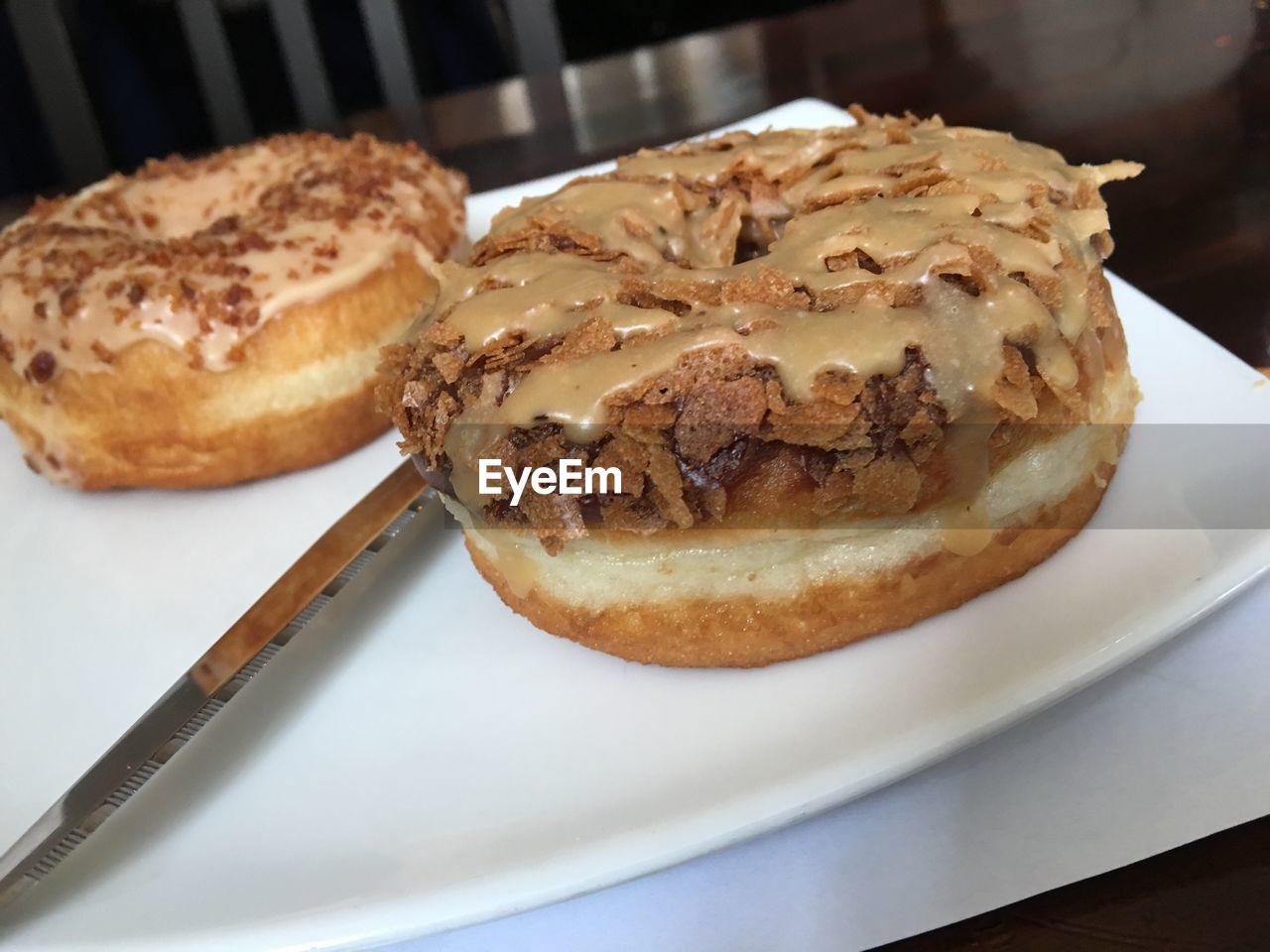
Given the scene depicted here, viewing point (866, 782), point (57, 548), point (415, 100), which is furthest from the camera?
point (415, 100)

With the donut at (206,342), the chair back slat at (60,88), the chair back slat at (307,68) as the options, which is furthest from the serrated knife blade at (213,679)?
the chair back slat at (60,88)

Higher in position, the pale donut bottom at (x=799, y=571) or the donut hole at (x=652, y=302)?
the donut hole at (x=652, y=302)

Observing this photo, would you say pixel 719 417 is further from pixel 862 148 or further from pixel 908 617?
pixel 862 148

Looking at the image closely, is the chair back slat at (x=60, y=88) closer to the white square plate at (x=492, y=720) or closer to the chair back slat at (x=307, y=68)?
the chair back slat at (x=307, y=68)

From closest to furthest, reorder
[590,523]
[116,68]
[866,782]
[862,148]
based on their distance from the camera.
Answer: [866,782] → [590,523] → [862,148] → [116,68]

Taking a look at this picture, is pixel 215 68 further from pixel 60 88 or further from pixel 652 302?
pixel 652 302

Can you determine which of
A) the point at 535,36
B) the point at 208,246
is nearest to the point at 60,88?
the point at 535,36

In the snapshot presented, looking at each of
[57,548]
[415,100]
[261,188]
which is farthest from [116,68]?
[57,548]
